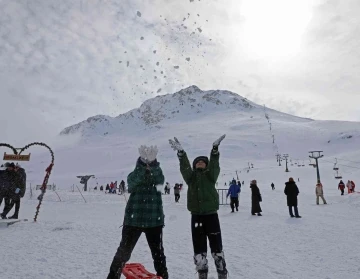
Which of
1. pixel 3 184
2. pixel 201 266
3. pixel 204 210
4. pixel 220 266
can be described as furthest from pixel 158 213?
pixel 3 184

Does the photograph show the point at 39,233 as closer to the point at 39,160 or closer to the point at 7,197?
the point at 7,197

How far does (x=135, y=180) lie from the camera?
4312mm

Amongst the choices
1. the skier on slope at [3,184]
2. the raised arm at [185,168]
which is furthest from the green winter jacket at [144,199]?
the skier on slope at [3,184]

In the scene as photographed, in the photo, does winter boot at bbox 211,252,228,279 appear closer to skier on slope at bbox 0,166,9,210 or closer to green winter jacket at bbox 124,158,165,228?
green winter jacket at bbox 124,158,165,228

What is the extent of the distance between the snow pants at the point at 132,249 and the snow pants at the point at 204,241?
0.51 meters

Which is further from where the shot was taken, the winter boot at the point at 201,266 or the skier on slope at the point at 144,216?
the winter boot at the point at 201,266

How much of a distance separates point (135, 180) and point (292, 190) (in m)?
10.5

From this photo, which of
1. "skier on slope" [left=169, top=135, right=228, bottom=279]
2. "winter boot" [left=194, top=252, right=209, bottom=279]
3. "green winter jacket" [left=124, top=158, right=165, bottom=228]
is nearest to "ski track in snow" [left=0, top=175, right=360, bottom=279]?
"winter boot" [left=194, top=252, right=209, bottom=279]

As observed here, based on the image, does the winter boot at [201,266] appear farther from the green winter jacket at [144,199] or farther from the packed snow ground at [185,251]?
the green winter jacket at [144,199]

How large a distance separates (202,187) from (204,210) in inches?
12.5

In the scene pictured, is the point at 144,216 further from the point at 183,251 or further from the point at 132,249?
the point at 183,251

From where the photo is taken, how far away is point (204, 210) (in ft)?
15.2

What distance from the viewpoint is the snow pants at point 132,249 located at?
13.6 feet

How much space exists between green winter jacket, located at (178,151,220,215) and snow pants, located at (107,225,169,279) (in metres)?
0.67
